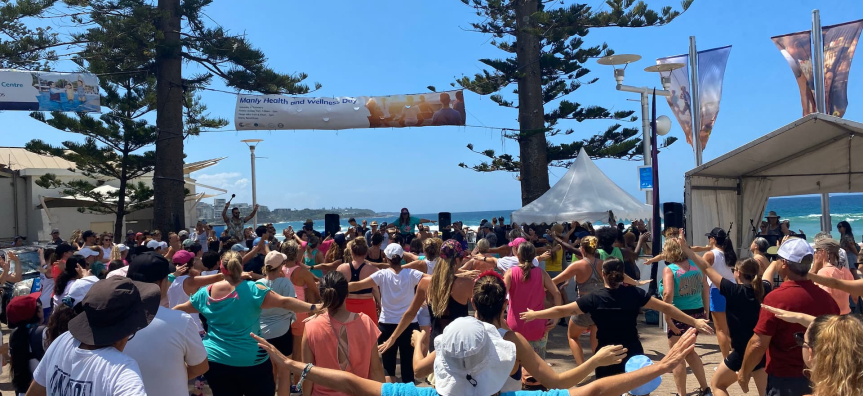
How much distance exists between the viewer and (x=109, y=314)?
6.25 feet

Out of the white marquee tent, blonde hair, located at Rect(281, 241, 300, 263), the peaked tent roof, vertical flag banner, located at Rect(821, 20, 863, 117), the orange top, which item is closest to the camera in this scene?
the orange top

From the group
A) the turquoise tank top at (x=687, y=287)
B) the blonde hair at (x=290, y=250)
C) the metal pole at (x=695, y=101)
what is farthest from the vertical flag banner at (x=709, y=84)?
the blonde hair at (x=290, y=250)

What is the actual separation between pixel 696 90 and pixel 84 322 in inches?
506

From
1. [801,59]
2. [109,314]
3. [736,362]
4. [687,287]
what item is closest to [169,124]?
[687,287]

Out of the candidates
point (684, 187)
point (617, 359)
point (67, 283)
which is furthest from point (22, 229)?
point (617, 359)

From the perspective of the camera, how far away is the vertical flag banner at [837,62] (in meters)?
11.8

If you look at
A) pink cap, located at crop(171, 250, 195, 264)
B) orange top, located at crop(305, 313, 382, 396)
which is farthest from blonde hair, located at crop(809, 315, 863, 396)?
pink cap, located at crop(171, 250, 195, 264)

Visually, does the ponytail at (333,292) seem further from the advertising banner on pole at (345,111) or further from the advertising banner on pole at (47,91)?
the advertising banner on pole at (47,91)

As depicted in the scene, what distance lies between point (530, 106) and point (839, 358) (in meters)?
13.3

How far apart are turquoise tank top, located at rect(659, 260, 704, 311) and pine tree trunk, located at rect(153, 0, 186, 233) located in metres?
11.2

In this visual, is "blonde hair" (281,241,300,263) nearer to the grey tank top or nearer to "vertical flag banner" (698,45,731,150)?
the grey tank top

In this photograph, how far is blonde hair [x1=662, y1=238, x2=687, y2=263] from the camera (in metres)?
5.46

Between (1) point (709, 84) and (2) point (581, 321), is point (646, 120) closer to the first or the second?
(1) point (709, 84)

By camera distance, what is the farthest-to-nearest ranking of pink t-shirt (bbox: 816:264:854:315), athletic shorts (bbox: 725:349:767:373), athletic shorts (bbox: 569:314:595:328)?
athletic shorts (bbox: 569:314:595:328), pink t-shirt (bbox: 816:264:854:315), athletic shorts (bbox: 725:349:767:373)
